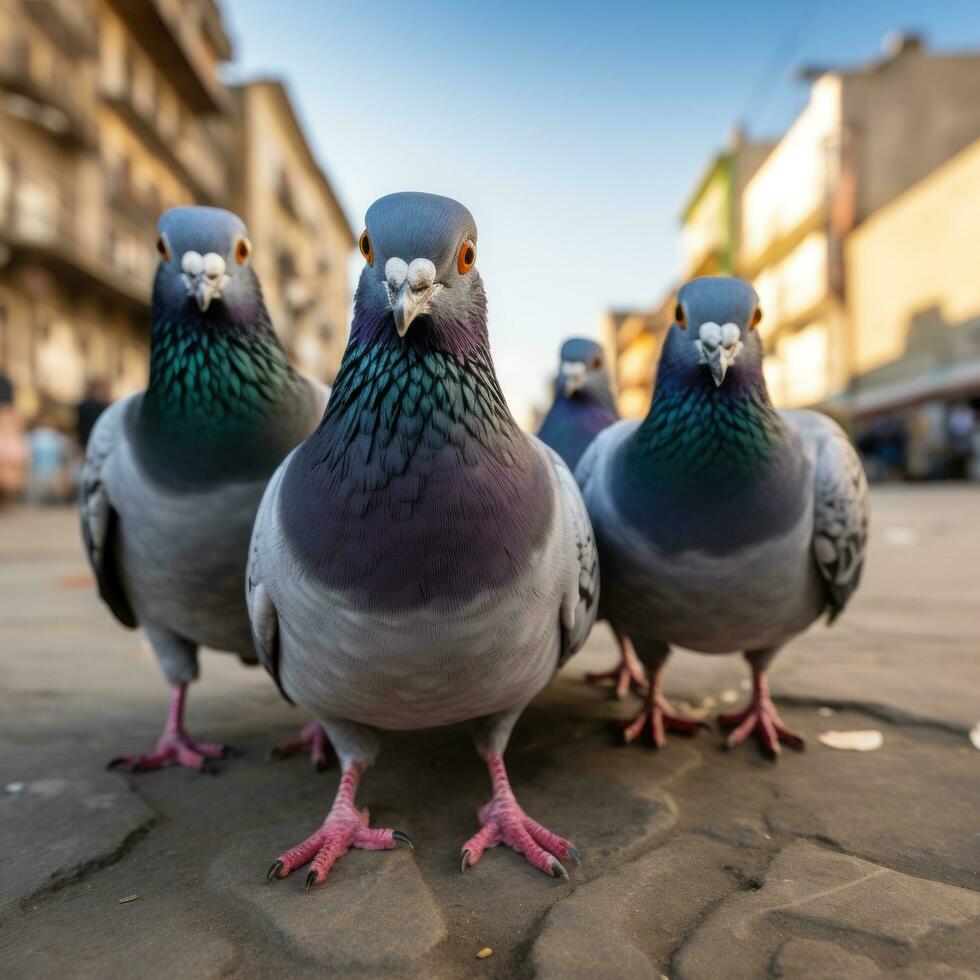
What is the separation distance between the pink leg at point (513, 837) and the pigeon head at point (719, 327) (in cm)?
113

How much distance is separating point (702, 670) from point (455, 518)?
7.09 feet

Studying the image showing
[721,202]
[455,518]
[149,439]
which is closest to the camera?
[455,518]

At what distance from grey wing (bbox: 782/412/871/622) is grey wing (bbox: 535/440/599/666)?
687 millimetres

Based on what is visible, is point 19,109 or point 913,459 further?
point 913,459

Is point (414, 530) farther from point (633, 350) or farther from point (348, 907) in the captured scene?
point (633, 350)

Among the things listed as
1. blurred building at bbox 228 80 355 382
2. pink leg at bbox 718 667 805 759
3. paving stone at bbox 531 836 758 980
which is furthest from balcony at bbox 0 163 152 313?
paving stone at bbox 531 836 758 980

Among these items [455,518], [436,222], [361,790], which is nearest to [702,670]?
[361,790]

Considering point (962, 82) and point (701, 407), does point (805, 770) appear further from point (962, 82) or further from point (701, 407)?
point (962, 82)

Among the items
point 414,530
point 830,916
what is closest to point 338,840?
point 414,530

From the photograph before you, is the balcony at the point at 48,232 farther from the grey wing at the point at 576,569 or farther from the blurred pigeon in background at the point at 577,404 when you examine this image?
the grey wing at the point at 576,569

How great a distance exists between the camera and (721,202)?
35438 mm

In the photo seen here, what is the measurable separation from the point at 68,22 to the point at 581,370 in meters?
19.3

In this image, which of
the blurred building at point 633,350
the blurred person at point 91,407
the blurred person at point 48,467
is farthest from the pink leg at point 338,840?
the blurred building at point 633,350

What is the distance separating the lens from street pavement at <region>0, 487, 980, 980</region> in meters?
1.44
